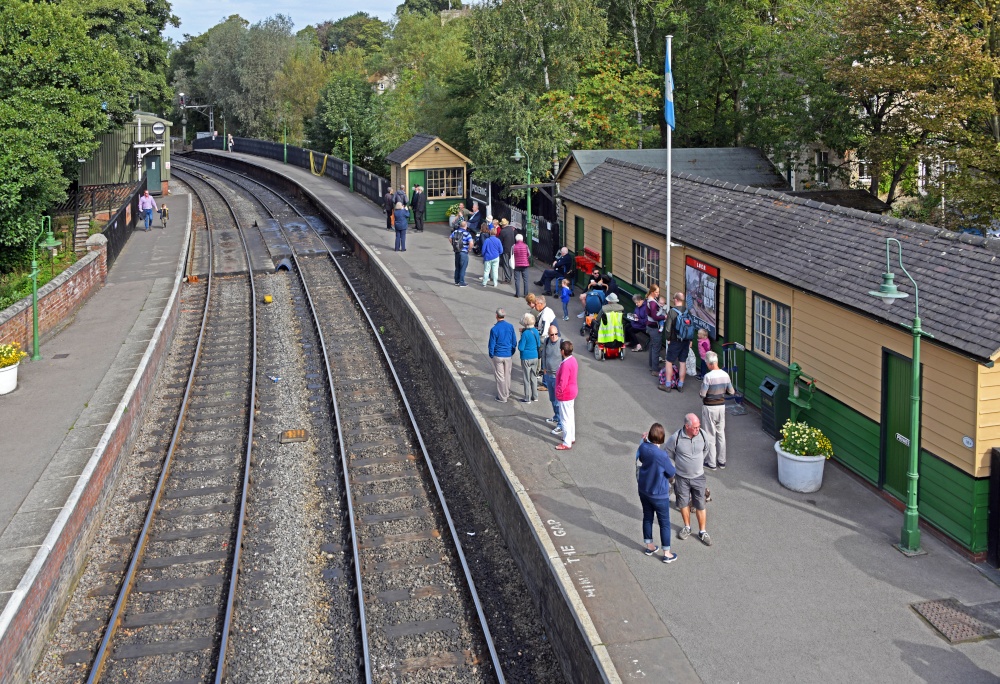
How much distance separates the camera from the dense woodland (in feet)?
66.1

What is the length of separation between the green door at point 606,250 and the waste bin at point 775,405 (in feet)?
27.9

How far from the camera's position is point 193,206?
141 ft

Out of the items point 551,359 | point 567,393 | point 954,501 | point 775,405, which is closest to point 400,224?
point 551,359

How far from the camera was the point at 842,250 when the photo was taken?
14102mm

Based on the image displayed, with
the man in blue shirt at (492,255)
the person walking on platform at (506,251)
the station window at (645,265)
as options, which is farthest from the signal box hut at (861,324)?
the person walking on platform at (506,251)

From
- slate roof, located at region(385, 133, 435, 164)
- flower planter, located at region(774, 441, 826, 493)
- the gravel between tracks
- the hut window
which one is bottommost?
the gravel between tracks

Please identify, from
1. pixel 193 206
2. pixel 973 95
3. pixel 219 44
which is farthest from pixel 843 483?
pixel 219 44

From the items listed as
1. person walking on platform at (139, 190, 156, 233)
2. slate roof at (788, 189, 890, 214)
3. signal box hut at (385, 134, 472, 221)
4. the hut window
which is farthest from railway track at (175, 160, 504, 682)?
person walking on platform at (139, 190, 156, 233)

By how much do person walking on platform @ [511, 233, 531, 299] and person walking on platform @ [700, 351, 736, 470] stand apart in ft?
33.0

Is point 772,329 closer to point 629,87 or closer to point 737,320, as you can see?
point 737,320

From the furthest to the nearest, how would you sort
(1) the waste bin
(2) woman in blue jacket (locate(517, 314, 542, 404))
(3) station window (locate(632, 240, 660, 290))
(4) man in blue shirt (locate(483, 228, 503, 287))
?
(4) man in blue shirt (locate(483, 228, 503, 287))
(3) station window (locate(632, 240, 660, 290))
(2) woman in blue jacket (locate(517, 314, 542, 404))
(1) the waste bin

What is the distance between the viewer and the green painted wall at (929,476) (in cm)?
1082

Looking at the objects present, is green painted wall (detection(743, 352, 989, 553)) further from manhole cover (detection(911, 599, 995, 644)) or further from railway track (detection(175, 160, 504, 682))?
railway track (detection(175, 160, 504, 682))

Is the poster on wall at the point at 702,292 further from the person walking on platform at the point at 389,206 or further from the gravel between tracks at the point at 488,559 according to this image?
the person walking on platform at the point at 389,206
